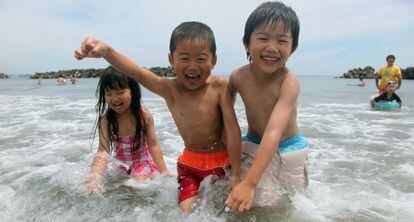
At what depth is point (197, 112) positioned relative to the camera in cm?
275

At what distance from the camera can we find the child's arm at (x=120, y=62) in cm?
237

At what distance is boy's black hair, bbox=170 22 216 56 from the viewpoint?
8.12 ft

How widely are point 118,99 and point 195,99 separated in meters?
1.03

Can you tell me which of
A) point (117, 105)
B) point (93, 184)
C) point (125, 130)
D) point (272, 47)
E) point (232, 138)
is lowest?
point (93, 184)

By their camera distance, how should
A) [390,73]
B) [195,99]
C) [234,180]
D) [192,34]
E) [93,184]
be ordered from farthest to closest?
[390,73], [93,184], [195,99], [234,180], [192,34]

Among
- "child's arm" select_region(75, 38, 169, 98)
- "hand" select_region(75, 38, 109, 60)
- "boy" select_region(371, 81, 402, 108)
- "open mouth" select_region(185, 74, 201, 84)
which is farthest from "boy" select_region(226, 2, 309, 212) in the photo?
"boy" select_region(371, 81, 402, 108)

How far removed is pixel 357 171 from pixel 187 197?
222 cm

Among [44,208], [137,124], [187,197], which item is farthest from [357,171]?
[44,208]

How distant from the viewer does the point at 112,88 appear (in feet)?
11.2

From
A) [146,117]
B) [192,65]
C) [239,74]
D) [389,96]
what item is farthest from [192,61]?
[389,96]

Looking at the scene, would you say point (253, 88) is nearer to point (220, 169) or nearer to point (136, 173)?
point (220, 169)

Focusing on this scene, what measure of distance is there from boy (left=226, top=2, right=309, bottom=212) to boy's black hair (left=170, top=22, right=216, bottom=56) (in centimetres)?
26

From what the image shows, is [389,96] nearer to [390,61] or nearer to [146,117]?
[390,61]

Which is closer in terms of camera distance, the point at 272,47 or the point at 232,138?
the point at 272,47
